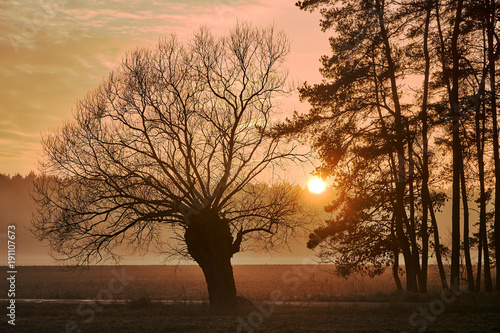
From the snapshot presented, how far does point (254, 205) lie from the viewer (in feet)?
66.9

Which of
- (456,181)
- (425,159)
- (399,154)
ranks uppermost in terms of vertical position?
(399,154)

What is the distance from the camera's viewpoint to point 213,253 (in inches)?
773

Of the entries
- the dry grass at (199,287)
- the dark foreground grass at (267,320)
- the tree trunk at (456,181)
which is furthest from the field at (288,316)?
the dry grass at (199,287)

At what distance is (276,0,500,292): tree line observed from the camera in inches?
879

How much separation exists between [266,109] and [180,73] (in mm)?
3627

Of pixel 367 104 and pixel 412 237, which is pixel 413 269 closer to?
pixel 412 237

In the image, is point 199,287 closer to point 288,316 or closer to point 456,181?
point 288,316

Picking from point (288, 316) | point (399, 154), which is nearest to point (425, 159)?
point (399, 154)

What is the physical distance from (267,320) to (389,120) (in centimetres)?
1205

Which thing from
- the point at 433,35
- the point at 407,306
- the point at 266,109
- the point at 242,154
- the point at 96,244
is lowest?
the point at 407,306

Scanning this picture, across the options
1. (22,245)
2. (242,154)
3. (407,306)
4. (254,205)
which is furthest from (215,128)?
(22,245)

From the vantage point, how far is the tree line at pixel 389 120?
22328 mm

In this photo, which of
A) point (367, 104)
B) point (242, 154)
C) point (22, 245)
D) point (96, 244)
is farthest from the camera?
point (22, 245)

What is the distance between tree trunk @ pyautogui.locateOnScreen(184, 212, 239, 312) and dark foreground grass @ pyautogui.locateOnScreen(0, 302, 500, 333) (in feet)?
2.50
